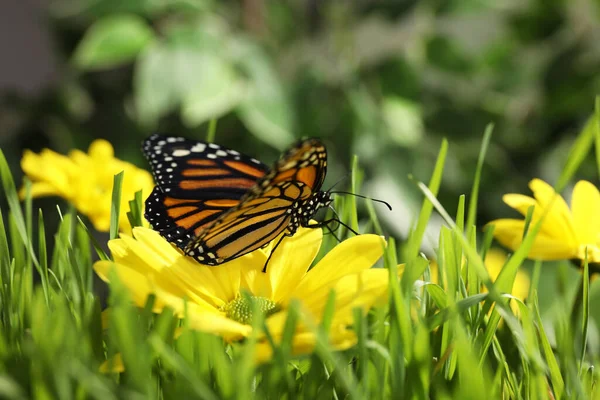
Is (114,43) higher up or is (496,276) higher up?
(114,43)

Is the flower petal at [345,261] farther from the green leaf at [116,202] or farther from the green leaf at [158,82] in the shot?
the green leaf at [158,82]

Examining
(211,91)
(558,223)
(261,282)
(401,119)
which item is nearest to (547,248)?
(558,223)

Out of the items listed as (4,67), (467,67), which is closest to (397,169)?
(467,67)

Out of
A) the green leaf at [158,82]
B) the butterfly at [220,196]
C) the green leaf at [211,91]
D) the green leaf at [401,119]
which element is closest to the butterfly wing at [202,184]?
the butterfly at [220,196]

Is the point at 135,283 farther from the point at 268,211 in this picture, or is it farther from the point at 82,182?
the point at 82,182

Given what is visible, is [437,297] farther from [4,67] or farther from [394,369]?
[4,67]

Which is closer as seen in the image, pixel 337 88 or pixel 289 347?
pixel 289 347
